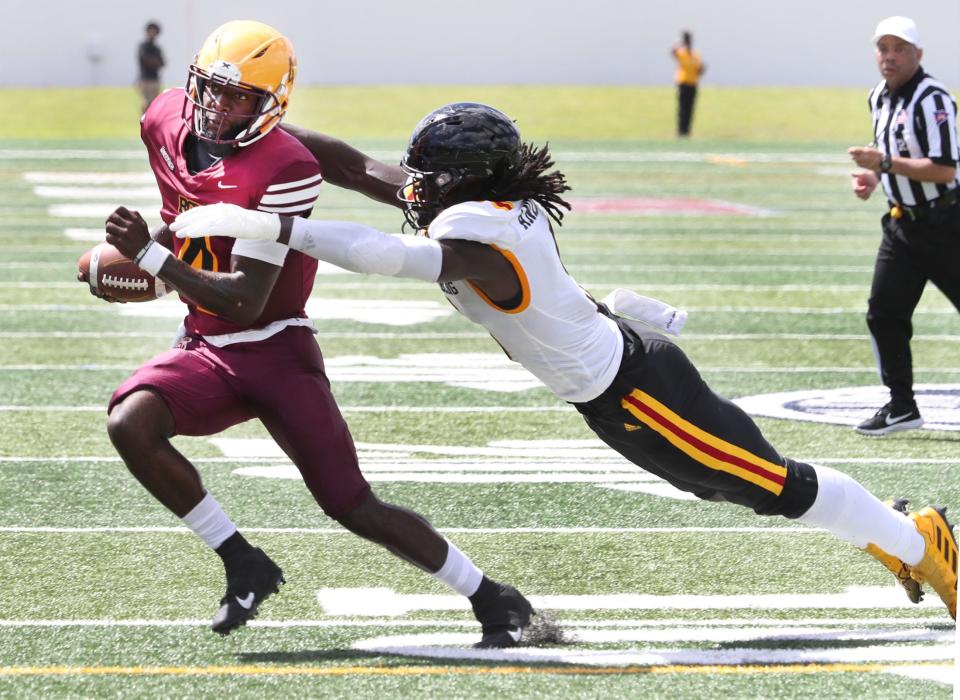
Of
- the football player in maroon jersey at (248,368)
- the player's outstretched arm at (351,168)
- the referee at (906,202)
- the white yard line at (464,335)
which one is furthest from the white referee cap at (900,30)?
the football player in maroon jersey at (248,368)

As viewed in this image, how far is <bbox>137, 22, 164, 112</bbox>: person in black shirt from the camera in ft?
85.9

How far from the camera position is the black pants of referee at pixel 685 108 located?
26.2 m

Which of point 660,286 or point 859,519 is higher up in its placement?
point 859,519

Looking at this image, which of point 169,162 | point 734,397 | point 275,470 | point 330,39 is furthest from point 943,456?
point 330,39

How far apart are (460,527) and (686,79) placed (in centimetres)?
2074

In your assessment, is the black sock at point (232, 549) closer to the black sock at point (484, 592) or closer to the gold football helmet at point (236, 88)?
the black sock at point (484, 592)

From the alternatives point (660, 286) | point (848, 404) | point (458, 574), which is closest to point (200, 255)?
point (458, 574)

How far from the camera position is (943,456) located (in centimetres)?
670

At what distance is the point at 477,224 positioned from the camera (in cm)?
391

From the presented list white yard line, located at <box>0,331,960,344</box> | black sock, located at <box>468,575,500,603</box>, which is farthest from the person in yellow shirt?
black sock, located at <box>468,575,500,603</box>

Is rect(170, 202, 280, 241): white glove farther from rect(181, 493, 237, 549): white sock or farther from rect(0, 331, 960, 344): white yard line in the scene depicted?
rect(0, 331, 960, 344): white yard line

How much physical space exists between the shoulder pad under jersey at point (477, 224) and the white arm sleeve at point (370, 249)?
7 cm

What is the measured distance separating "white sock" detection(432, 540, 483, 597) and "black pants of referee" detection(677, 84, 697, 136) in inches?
882

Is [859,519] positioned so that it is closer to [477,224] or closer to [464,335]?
[477,224]
